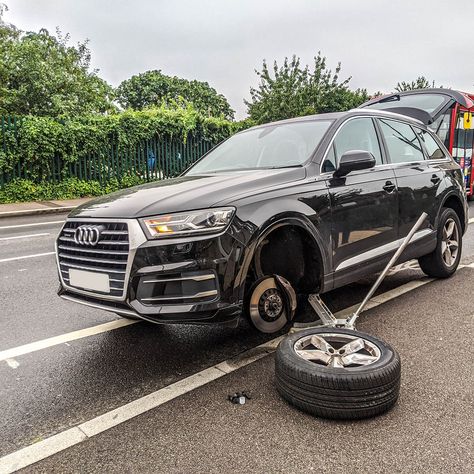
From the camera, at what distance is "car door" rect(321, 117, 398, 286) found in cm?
379

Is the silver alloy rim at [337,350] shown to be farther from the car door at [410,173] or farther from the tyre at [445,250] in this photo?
the tyre at [445,250]

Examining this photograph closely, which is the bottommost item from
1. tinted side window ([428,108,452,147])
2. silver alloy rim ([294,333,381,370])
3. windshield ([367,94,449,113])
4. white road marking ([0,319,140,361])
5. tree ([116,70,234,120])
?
white road marking ([0,319,140,361])

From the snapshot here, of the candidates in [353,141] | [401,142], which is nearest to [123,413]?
[353,141]

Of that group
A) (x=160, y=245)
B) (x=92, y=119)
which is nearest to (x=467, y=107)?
(x=92, y=119)

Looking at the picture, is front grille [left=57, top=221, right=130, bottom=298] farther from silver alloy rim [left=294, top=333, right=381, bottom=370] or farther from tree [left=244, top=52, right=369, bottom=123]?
tree [left=244, top=52, right=369, bottom=123]

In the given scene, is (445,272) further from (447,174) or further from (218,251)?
(218,251)

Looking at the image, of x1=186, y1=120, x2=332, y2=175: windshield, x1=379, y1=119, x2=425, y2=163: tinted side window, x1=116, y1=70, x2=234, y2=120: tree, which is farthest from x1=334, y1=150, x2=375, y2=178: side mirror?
x1=116, y1=70, x2=234, y2=120: tree

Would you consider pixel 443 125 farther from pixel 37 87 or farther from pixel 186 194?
pixel 37 87

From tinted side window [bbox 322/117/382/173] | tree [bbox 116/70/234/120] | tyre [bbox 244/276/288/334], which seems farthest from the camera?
tree [bbox 116/70/234/120]

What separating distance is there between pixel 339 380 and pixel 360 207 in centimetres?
182

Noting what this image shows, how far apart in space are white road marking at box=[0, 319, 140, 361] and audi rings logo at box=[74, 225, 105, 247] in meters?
1.00

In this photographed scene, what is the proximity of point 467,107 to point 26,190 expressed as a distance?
40.7 feet

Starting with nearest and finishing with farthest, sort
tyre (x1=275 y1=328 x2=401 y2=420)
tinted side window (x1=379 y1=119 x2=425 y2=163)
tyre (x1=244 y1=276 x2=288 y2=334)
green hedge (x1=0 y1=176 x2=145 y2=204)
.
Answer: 1. tyre (x1=275 y1=328 x2=401 y2=420)
2. tyre (x1=244 y1=276 x2=288 y2=334)
3. tinted side window (x1=379 y1=119 x2=425 y2=163)
4. green hedge (x1=0 y1=176 x2=145 y2=204)

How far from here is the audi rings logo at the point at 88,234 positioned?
3.11 meters
